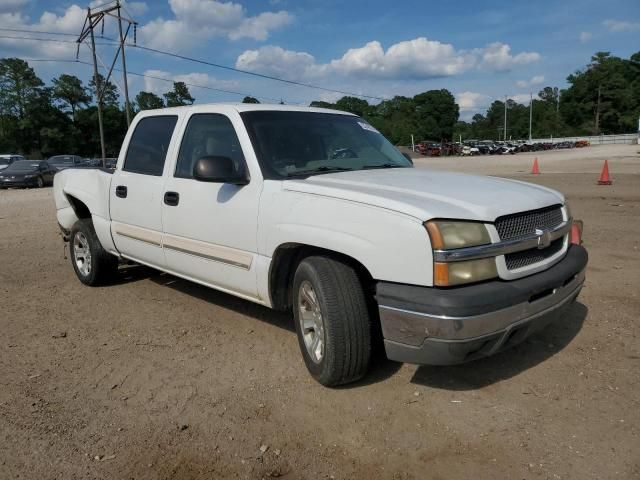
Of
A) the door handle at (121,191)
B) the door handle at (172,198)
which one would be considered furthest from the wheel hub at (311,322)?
the door handle at (121,191)

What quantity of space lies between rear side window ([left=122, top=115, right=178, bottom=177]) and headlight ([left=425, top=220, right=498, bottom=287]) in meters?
2.83

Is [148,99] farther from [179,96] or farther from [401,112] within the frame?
[401,112]

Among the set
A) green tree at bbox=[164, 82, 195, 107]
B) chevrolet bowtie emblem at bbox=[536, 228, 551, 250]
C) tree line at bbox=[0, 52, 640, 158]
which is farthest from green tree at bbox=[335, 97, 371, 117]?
chevrolet bowtie emblem at bbox=[536, 228, 551, 250]

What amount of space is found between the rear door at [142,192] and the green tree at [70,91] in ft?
286

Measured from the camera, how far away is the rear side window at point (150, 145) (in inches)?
192

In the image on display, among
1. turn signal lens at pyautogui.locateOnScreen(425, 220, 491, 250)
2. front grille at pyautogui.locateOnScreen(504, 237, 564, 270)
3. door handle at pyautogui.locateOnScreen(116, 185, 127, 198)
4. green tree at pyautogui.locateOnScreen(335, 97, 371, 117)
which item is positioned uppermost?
green tree at pyautogui.locateOnScreen(335, 97, 371, 117)

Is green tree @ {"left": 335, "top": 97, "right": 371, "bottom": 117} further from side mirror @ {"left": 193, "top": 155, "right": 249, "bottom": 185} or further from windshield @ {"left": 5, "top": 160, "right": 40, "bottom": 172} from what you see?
side mirror @ {"left": 193, "top": 155, "right": 249, "bottom": 185}

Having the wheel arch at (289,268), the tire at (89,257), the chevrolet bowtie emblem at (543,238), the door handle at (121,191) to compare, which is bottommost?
the tire at (89,257)

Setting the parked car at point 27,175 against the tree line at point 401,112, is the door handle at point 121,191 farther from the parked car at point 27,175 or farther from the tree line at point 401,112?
the tree line at point 401,112

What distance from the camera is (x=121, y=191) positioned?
5.25m

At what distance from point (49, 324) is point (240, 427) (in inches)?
109

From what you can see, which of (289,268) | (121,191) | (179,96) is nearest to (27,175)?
(121,191)

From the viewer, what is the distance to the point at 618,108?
112812mm

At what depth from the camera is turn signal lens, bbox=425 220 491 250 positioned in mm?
2885
